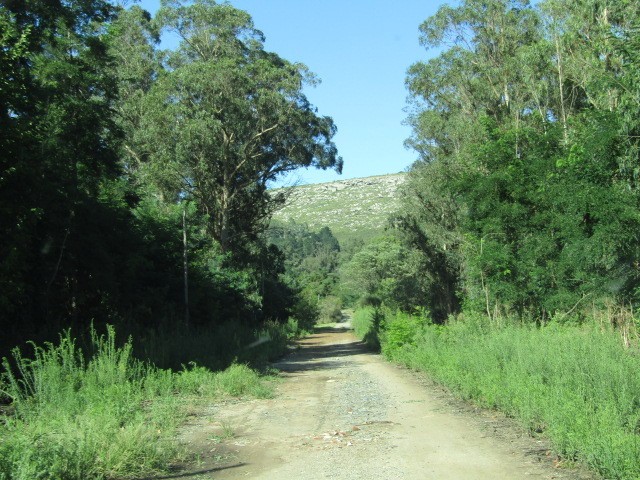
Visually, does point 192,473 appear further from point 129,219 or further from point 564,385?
point 129,219

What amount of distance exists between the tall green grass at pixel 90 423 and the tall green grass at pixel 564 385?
186 inches

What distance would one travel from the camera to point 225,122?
33.9 metres

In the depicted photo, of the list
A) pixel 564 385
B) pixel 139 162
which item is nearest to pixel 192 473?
pixel 564 385

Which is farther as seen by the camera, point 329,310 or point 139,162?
point 329,310

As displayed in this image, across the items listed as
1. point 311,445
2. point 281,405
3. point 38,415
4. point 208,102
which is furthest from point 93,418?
point 208,102

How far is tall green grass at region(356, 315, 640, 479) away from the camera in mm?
6613

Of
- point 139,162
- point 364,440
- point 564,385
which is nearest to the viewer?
point 364,440

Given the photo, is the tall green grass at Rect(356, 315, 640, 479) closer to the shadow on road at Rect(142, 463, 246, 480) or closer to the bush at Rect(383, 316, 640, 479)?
the bush at Rect(383, 316, 640, 479)

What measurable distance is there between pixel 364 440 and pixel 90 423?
3579mm

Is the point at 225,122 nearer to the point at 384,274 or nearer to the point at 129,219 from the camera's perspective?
the point at 129,219

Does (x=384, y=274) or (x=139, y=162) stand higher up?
(x=139, y=162)

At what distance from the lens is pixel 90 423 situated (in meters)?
7.15

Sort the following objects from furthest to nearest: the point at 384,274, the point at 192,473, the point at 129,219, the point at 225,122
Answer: the point at 384,274 → the point at 225,122 → the point at 129,219 → the point at 192,473

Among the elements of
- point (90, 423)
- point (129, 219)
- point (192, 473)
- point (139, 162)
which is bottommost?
point (192, 473)
